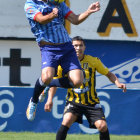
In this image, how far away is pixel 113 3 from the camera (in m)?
13.9

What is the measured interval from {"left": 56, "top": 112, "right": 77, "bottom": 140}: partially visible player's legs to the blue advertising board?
2.62 m

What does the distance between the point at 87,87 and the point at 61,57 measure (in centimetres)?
82

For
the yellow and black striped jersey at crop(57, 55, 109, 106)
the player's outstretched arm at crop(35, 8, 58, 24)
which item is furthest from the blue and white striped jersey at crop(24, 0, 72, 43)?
the yellow and black striped jersey at crop(57, 55, 109, 106)

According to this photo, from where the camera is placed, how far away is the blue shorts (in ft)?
23.5

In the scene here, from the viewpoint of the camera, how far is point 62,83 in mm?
7293

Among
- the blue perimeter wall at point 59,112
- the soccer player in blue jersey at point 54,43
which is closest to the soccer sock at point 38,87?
the soccer player in blue jersey at point 54,43

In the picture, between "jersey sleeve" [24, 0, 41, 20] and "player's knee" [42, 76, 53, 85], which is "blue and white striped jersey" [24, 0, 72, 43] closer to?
"jersey sleeve" [24, 0, 41, 20]

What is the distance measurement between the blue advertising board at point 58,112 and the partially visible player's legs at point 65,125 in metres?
2.62

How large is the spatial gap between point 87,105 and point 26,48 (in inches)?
255

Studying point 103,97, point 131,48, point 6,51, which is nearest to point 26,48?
point 6,51

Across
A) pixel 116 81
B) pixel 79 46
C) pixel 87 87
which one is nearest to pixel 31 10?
pixel 79 46

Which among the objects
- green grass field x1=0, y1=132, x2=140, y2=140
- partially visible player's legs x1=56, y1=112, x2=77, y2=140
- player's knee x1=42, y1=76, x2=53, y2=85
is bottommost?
green grass field x1=0, y1=132, x2=140, y2=140

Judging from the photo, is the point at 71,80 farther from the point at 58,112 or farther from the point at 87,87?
the point at 58,112

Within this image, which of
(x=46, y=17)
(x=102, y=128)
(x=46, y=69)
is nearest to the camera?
(x=46, y=17)
